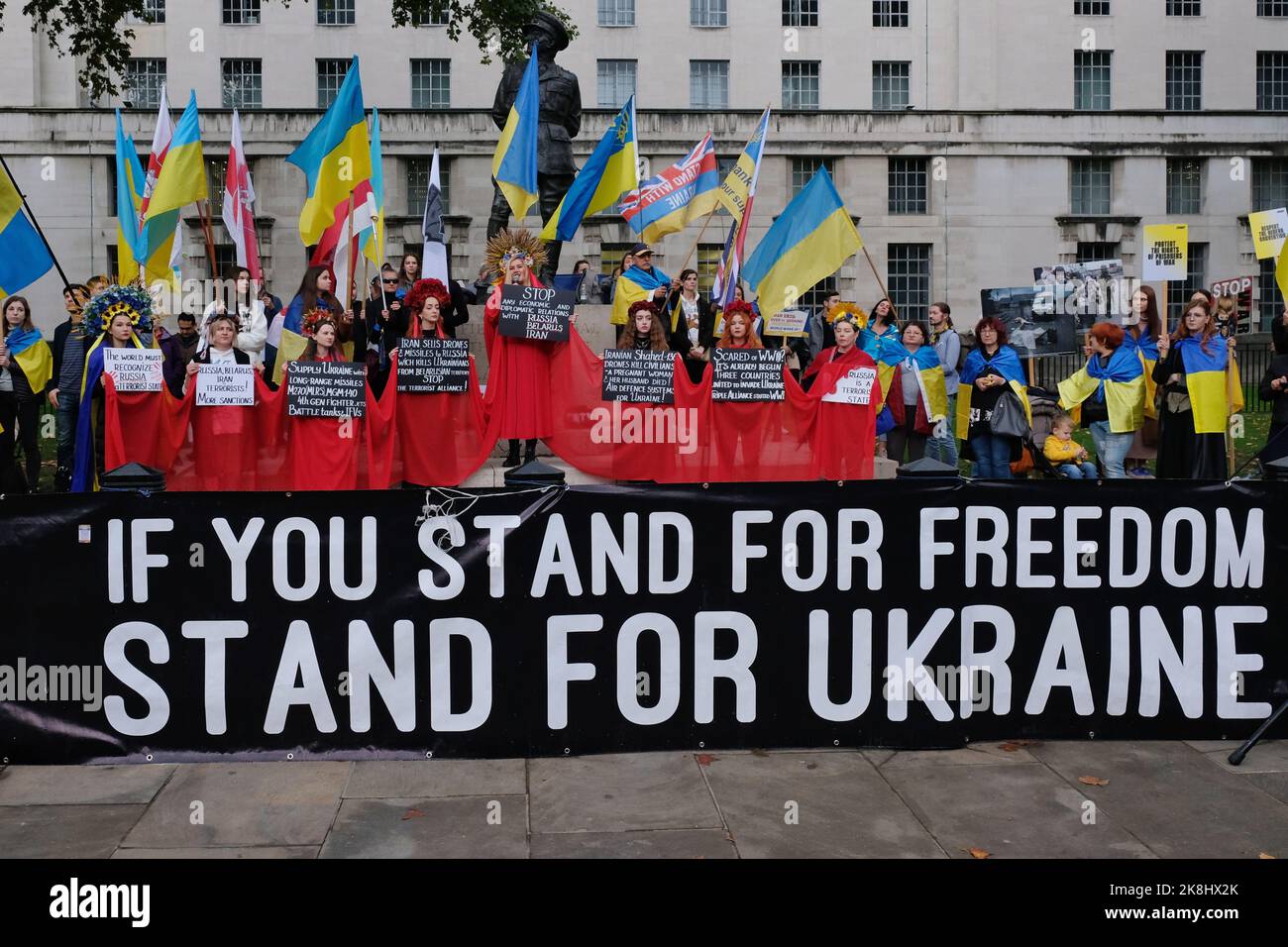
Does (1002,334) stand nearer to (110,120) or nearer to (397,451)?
(397,451)

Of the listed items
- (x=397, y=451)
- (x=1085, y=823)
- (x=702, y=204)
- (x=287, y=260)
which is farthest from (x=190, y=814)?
(x=287, y=260)

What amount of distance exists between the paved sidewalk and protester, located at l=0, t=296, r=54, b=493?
7313 millimetres

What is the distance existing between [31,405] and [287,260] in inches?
1267

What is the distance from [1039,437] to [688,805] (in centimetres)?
887

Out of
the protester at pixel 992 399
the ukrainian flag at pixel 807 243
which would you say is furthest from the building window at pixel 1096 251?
the ukrainian flag at pixel 807 243

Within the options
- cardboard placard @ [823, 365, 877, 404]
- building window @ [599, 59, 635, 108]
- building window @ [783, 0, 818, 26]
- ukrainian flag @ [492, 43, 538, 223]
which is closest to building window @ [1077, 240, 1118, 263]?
building window @ [783, 0, 818, 26]

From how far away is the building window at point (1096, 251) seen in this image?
154 feet

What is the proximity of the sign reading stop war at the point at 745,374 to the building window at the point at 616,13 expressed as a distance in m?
37.9

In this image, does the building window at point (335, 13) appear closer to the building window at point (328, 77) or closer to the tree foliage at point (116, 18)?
the building window at point (328, 77)

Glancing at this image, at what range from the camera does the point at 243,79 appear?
148ft

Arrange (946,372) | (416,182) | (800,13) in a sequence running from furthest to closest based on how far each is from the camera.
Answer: (800,13)
(416,182)
(946,372)

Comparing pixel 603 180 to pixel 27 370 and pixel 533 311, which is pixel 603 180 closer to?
pixel 533 311

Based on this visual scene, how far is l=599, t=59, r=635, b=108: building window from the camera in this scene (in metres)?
45.6

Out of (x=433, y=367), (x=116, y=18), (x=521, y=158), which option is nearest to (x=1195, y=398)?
(x=521, y=158)
